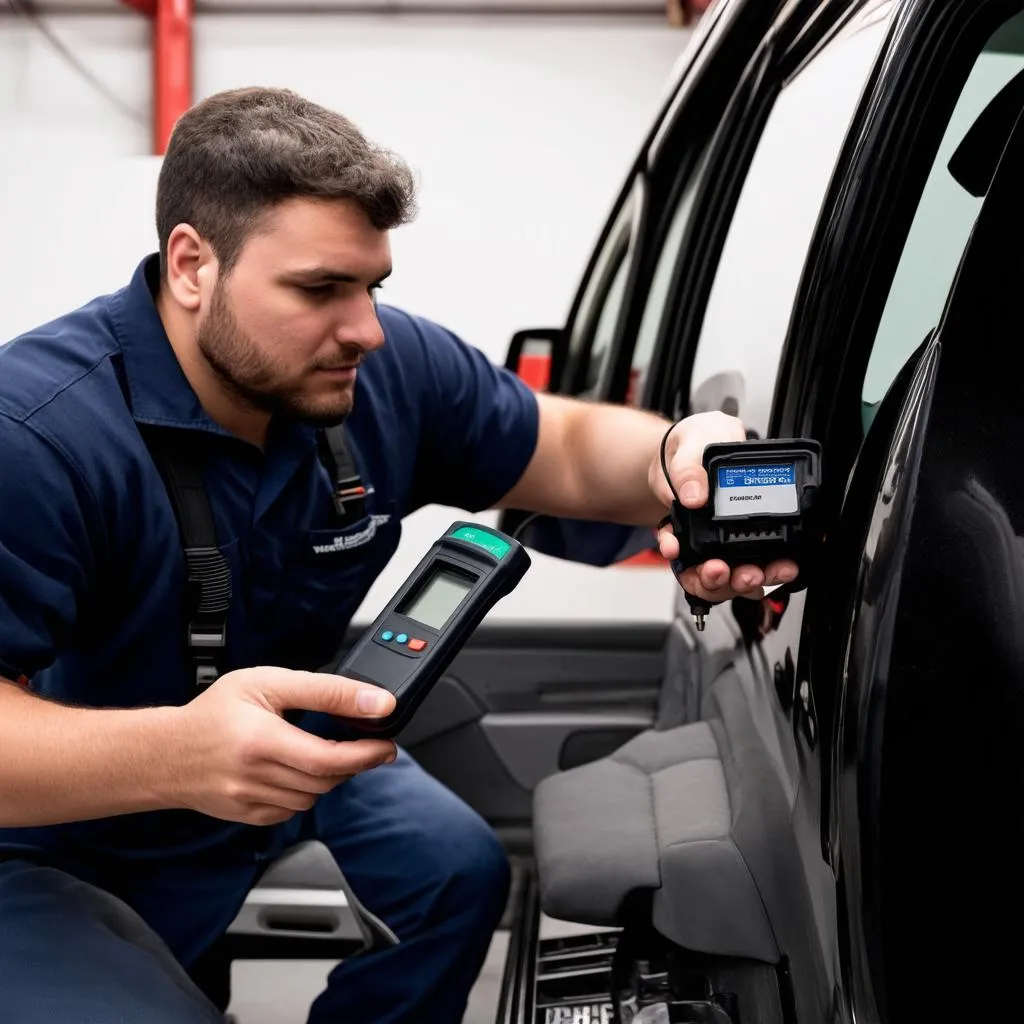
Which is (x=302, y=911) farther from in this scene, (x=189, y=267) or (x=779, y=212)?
(x=779, y=212)

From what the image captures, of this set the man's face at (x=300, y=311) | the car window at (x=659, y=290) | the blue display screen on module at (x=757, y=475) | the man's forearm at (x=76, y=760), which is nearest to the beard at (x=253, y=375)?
the man's face at (x=300, y=311)

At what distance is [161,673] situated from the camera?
5.59 feet

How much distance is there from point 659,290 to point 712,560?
4.27 feet

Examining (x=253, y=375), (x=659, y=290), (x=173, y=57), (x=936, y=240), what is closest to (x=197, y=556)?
(x=253, y=375)

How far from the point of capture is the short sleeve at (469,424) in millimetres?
2045

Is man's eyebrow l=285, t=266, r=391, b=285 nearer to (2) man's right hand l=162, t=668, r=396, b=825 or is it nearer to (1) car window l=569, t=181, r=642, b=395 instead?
(2) man's right hand l=162, t=668, r=396, b=825

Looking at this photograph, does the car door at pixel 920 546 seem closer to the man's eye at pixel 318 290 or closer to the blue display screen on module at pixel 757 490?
the blue display screen on module at pixel 757 490

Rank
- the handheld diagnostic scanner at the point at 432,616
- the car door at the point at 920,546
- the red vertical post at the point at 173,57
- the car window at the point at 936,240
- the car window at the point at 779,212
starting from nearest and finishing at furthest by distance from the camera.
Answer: the car door at the point at 920,546 → the car window at the point at 936,240 → the handheld diagnostic scanner at the point at 432,616 → the car window at the point at 779,212 → the red vertical post at the point at 173,57

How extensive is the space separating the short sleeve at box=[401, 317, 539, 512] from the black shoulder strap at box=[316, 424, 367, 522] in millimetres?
231

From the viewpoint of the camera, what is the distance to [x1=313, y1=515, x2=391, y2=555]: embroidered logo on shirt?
182cm

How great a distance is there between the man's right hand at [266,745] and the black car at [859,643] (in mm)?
295

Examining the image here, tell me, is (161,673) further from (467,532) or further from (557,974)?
(557,974)

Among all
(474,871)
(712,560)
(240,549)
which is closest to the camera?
(712,560)

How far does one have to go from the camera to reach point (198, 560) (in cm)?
164
